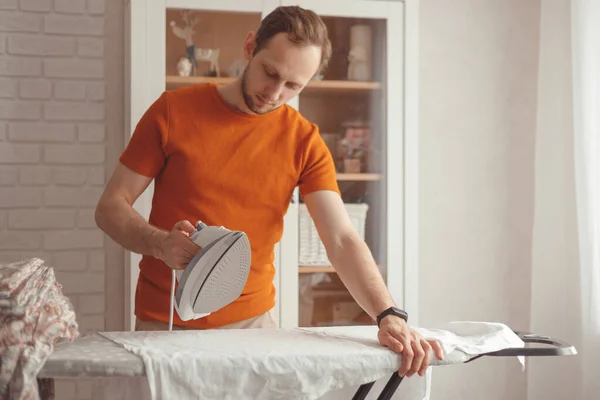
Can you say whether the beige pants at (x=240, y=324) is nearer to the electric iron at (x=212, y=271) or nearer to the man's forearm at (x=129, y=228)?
the man's forearm at (x=129, y=228)

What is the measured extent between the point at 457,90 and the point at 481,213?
0.47 metres

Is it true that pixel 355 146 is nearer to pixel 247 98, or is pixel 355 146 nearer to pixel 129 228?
pixel 247 98

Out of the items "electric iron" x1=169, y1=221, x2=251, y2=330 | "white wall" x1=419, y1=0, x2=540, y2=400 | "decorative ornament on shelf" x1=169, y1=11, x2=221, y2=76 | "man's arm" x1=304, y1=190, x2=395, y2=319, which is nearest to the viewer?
"electric iron" x1=169, y1=221, x2=251, y2=330

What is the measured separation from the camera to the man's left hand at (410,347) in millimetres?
1293

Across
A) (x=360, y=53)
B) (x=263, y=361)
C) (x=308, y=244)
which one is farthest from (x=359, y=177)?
(x=263, y=361)

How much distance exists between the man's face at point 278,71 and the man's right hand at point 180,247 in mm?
390

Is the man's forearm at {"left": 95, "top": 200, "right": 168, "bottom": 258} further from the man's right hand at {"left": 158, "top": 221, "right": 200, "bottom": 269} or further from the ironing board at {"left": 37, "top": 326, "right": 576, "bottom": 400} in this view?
the ironing board at {"left": 37, "top": 326, "right": 576, "bottom": 400}

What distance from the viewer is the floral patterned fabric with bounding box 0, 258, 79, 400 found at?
3.70 ft

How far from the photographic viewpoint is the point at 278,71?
154 centimetres

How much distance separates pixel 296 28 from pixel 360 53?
1.02 m

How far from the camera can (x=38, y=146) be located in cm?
248

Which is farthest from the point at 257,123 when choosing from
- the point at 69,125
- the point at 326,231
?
the point at 69,125

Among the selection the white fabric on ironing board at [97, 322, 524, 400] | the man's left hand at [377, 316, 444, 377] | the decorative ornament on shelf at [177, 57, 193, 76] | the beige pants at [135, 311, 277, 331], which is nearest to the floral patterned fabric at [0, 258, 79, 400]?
the white fabric on ironing board at [97, 322, 524, 400]

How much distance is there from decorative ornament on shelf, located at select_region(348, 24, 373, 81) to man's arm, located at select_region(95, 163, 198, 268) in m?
1.09
